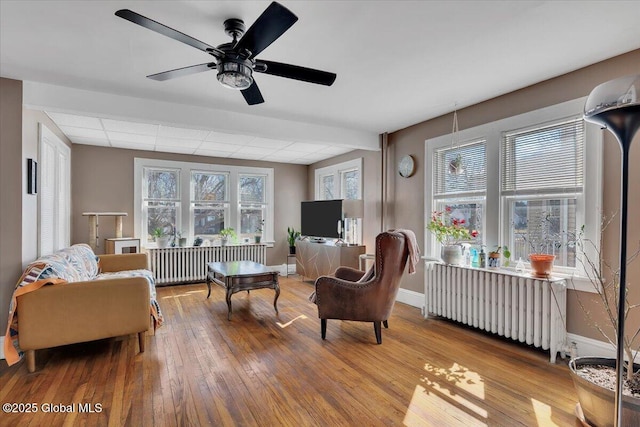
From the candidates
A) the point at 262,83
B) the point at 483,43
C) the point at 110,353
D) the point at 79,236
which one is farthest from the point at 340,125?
the point at 79,236

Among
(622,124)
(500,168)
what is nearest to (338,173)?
(500,168)

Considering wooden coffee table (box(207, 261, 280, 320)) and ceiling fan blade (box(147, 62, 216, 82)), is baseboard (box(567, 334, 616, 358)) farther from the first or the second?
ceiling fan blade (box(147, 62, 216, 82))

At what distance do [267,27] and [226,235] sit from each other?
16.9ft

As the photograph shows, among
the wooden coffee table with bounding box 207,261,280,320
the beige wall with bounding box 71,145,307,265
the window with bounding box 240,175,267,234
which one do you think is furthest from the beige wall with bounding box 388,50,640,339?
the beige wall with bounding box 71,145,307,265

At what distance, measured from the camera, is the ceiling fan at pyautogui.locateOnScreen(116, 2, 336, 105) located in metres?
1.68

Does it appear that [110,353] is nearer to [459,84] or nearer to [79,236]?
[79,236]

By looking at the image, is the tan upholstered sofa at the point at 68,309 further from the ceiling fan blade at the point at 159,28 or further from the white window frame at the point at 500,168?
the white window frame at the point at 500,168

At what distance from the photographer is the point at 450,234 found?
3.81 m

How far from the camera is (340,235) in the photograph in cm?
553

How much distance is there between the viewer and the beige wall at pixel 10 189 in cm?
298

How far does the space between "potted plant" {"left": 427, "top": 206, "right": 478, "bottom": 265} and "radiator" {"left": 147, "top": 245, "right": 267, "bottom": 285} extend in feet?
12.2

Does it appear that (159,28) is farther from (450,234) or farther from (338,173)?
(338,173)

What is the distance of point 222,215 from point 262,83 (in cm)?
392

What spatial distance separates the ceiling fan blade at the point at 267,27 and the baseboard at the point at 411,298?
3656mm
